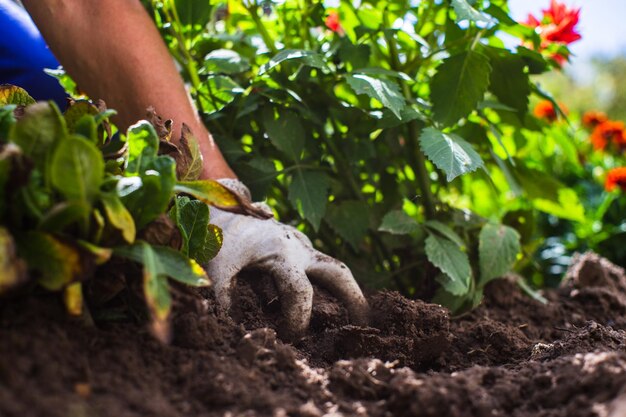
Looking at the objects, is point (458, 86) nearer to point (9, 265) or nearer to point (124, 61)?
point (124, 61)

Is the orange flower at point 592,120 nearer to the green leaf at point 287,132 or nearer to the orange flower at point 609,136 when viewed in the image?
the orange flower at point 609,136

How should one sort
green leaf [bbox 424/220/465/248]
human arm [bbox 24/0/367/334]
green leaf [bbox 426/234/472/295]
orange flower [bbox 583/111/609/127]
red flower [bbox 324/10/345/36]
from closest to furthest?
1. human arm [bbox 24/0/367/334]
2. green leaf [bbox 426/234/472/295]
3. green leaf [bbox 424/220/465/248]
4. red flower [bbox 324/10/345/36]
5. orange flower [bbox 583/111/609/127]

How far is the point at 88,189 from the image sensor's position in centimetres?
103

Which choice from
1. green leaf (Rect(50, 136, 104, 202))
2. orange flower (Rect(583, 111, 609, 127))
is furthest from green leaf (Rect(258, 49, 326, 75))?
orange flower (Rect(583, 111, 609, 127))

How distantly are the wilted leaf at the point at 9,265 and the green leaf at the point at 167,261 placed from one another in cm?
16

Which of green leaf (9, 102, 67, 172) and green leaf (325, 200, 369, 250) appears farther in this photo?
green leaf (325, 200, 369, 250)

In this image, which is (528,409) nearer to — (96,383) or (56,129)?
(96,383)

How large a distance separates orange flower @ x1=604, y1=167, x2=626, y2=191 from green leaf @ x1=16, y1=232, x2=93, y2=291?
3182 mm

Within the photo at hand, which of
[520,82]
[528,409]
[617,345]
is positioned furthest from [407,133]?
[528,409]

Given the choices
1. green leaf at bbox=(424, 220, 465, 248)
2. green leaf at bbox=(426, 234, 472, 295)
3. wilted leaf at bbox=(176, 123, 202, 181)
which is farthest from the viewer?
green leaf at bbox=(424, 220, 465, 248)

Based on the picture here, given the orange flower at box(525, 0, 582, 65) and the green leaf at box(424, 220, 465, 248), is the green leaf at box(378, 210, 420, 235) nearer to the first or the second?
the green leaf at box(424, 220, 465, 248)

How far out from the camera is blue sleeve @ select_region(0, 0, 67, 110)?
2139mm

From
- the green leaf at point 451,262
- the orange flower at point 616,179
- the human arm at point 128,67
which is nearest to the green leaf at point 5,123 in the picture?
the human arm at point 128,67

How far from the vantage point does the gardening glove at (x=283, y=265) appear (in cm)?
150
